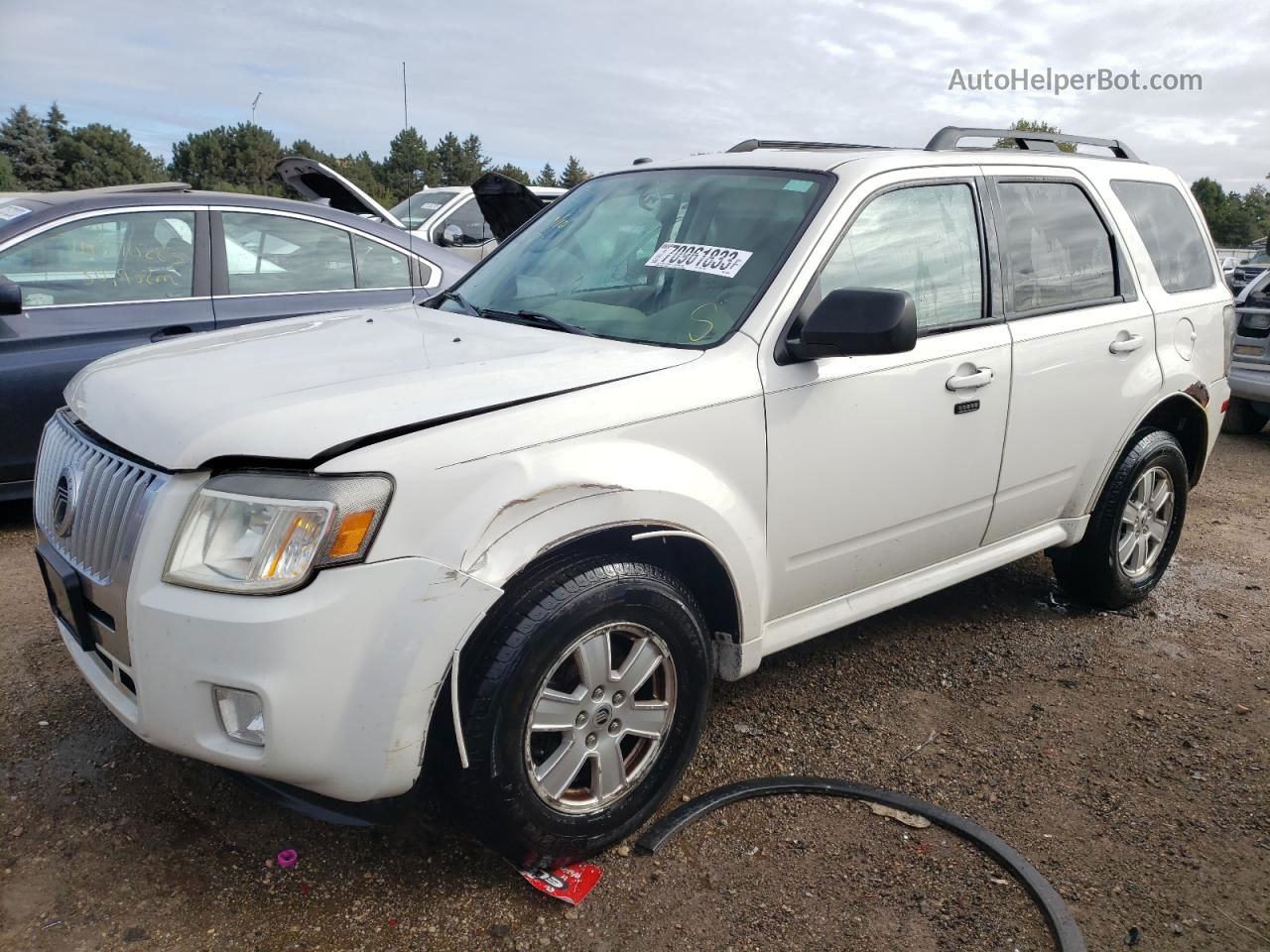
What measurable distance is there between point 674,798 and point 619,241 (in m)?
1.77

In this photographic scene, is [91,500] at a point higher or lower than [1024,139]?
lower

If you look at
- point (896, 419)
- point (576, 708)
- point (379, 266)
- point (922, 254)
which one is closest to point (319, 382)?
point (576, 708)

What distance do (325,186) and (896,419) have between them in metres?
4.96

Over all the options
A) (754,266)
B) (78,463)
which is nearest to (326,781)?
(78,463)

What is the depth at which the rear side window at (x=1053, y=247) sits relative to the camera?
3646 millimetres

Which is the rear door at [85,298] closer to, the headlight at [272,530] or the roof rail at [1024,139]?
the headlight at [272,530]

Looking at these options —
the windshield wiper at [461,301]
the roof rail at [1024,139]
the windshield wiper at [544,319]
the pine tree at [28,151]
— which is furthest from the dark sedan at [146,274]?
the pine tree at [28,151]

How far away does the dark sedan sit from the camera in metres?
4.71

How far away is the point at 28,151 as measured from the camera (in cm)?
4144

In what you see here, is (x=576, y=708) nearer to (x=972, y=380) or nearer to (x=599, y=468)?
(x=599, y=468)

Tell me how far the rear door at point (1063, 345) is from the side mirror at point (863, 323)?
3.28 ft

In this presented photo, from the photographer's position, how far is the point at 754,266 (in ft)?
9.86

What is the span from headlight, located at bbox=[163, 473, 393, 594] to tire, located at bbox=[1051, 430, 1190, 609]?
10.4 ft

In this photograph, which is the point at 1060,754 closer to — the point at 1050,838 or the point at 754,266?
the point at 1050,838
